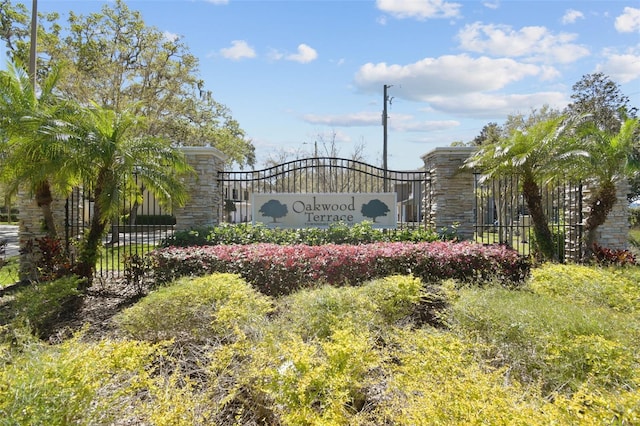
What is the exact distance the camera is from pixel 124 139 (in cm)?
761

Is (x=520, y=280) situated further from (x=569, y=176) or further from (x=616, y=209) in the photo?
(x=616, y=209)

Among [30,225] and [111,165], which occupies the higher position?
[111,165]

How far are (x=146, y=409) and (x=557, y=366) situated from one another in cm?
282

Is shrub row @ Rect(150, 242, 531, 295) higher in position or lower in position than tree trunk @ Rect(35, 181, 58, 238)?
lower

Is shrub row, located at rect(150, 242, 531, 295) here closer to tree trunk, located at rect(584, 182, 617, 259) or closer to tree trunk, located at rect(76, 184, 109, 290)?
tree trunk, located at rect(76, 184, 109, 290)

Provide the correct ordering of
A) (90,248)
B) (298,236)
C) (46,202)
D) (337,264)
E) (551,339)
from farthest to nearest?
(298,236) < (46,202) < (90,248) < (337,264) < (551,339)

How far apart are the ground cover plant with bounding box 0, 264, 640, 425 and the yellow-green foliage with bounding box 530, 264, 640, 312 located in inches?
1.1

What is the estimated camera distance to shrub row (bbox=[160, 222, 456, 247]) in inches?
339

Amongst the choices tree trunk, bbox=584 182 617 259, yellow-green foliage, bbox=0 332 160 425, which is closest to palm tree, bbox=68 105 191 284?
yellow-green foliage, bbox=0 332 160 425

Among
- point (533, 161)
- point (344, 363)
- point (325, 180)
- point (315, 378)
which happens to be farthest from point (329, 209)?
point (315, 378)

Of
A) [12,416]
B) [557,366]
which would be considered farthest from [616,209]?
[12,416]

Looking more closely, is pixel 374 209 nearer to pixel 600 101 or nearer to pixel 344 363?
pixel 344 363

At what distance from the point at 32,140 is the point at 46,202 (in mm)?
1932

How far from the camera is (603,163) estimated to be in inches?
327
